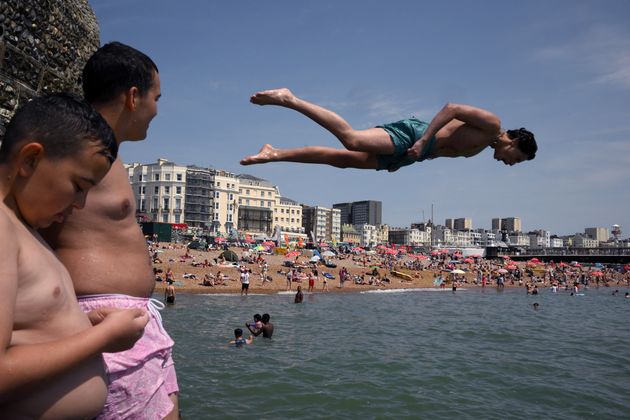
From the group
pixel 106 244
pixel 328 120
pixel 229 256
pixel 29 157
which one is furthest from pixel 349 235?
pixel 29 157

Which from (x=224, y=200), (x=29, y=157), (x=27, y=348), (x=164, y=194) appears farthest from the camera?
(x=224, y=200)

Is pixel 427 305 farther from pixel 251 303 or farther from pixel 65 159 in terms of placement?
pixel 65 159

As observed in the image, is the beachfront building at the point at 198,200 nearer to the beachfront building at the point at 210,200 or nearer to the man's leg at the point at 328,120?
the beachfront building at the point at 210,200

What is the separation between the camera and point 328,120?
13.4 feet

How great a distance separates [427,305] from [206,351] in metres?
24.0

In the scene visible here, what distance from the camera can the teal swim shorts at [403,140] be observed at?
14.1ft

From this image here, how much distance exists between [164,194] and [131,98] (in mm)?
110052

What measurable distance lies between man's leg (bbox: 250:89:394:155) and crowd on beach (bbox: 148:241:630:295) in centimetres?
3085

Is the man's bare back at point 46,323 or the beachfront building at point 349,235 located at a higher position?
the beachfront building at point 349,235

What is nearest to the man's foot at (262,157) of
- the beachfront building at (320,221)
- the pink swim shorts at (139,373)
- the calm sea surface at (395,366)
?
the pink swim shorts at (139,373)

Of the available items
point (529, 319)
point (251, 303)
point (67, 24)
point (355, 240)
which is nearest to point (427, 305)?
point (529, 319)

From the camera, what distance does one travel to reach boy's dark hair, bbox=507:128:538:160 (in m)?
4.48

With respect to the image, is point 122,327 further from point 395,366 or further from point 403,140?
point 395,366

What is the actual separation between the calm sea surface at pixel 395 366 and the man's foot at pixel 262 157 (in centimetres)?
703
